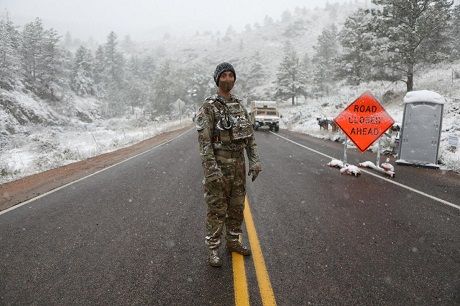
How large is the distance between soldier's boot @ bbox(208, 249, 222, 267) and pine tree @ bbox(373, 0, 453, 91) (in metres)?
25.2

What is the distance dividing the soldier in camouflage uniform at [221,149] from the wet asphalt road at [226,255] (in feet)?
1.64

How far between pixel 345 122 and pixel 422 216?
16.6ft

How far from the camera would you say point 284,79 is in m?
63.4

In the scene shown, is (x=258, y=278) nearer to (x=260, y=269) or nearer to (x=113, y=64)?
(x=260, y=269)

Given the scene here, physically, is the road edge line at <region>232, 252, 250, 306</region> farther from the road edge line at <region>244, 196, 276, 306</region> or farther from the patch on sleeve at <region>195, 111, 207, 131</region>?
the patch on sleeve at <region>195, 111, 207, 131</region>

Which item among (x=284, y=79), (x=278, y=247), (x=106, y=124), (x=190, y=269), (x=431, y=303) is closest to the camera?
(x=431, y=303)

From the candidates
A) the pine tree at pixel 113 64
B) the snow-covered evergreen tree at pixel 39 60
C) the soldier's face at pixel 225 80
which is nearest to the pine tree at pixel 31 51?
the snow-covered evergreen tree at pixel 39 60

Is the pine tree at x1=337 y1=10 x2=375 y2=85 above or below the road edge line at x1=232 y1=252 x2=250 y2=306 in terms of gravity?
above

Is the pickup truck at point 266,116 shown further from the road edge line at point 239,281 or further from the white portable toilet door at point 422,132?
the road edge line at point 239,281

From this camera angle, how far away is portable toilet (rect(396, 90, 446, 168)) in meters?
10.9

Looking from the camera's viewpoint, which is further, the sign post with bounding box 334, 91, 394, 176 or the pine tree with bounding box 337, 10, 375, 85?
the pine tree with bounding box 337, 10, 375, 85

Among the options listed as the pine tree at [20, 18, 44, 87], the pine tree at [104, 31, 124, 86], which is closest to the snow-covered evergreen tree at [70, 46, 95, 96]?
the pine tree at [104, 31, 124, 86]

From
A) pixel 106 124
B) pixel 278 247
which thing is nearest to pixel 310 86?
pixel 106 124

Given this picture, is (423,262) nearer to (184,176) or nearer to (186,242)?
(186,242)
